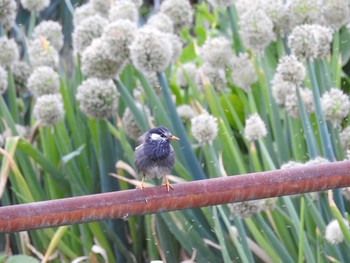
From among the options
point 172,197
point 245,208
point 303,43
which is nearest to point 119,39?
point 303,43

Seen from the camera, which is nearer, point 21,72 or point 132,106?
point 132,106

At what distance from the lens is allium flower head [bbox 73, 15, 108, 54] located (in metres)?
2.63

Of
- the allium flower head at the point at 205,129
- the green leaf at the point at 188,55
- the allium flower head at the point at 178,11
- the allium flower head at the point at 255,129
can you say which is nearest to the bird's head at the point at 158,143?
the allium flower head at the point at 205,129

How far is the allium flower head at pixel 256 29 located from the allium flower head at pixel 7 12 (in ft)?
2.64

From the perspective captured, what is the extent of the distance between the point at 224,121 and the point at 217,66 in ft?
0.62

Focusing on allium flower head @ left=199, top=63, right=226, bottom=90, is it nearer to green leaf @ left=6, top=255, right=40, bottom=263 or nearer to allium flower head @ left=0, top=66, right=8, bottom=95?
allium flower head @ left=0, top=66, right=8, bottom=95

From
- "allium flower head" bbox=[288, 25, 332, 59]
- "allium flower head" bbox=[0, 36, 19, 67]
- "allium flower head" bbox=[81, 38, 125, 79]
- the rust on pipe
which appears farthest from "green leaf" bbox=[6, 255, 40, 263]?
"allium flower head" bbox=[288, 25, 332, 59]

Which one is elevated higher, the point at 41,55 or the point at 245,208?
the point at 41,55

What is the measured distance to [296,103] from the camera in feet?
7.88

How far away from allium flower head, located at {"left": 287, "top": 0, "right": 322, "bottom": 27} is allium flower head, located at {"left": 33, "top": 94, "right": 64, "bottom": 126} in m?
0.79

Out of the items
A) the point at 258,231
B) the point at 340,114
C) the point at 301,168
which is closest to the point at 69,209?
the point at 301,168

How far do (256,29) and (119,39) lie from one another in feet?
1.40

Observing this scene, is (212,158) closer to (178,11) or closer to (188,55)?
(178,11)

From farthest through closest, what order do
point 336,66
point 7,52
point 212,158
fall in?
point 7,52 < point 336,66 < point 212,158
